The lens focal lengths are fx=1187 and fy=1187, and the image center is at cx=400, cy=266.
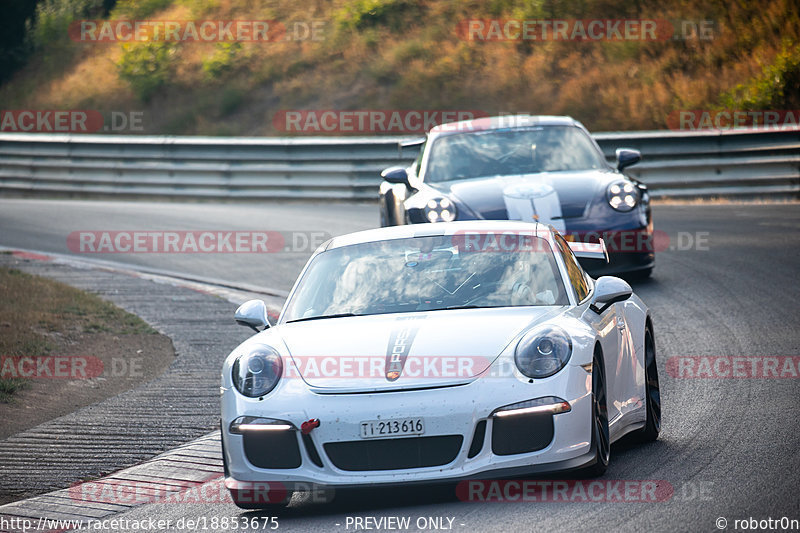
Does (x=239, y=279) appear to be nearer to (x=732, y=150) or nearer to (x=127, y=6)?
(x=732, y=150)

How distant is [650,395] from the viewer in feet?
21.2

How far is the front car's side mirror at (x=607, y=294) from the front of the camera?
5.98 meters

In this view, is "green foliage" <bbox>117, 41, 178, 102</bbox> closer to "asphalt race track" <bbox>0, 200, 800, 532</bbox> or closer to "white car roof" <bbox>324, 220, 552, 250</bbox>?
"asphalt race track" <bbox>0, 200, 800, 532</bbox>

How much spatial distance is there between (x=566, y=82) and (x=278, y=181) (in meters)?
6.46

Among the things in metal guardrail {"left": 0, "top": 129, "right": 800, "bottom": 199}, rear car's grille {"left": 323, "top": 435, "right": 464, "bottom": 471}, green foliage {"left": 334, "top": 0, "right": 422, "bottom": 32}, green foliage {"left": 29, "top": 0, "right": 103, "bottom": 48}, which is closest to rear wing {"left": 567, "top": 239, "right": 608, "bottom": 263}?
rear car's grille {"left": 323, "top": 435, "right": 464, "bottom": 471}

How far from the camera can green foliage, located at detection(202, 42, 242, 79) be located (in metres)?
28.9

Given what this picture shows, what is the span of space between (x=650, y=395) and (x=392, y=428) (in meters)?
1.94

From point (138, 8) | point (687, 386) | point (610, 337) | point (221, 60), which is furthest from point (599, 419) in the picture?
point (138, 8)

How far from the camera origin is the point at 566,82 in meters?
23.6

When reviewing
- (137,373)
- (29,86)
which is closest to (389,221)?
(137,373)

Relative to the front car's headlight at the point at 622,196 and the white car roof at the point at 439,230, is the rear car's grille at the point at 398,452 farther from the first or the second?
the front car's headlight at the point at 622,196

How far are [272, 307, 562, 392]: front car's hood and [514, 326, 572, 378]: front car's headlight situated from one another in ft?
0.31

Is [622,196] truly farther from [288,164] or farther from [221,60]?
[221,60]

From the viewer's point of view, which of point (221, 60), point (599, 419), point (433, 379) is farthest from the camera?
point (221, 60)
